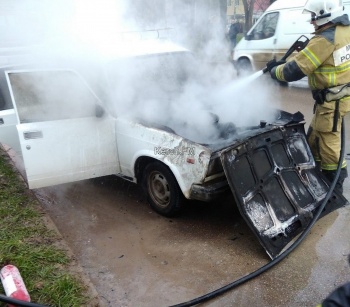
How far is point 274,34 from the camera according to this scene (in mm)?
10594

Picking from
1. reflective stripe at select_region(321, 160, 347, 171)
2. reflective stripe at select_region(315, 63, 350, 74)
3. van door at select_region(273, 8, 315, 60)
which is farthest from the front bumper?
van door at select_region(273, 8, 315, 60)

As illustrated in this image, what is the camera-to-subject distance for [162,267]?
3299 millimetres

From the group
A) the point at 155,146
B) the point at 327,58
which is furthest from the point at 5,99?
the point at 327,58

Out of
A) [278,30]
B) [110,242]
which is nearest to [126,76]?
[110,242]

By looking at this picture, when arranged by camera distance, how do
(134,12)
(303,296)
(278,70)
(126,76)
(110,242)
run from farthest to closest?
1. (134,12)
2. (126,76)
3. (278,70)
4. (110,242)
5. (303,296)

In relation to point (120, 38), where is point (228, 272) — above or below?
below

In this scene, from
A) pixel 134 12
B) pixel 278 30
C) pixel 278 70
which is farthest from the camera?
pixel 278 30

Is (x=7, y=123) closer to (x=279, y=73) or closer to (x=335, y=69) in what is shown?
(x=279, y=73)

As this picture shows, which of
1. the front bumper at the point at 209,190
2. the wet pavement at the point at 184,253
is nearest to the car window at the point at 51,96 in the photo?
the wet pavement at the point at 184,253

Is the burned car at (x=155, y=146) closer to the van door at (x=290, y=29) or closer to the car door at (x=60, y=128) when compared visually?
the car door at (x=60, y=128)

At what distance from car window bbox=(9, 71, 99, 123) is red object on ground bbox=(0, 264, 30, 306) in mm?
1658

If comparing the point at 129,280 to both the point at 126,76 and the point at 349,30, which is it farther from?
the point at 349,30

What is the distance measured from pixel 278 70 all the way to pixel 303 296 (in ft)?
7.54

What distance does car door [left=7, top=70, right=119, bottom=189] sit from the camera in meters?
3.85
